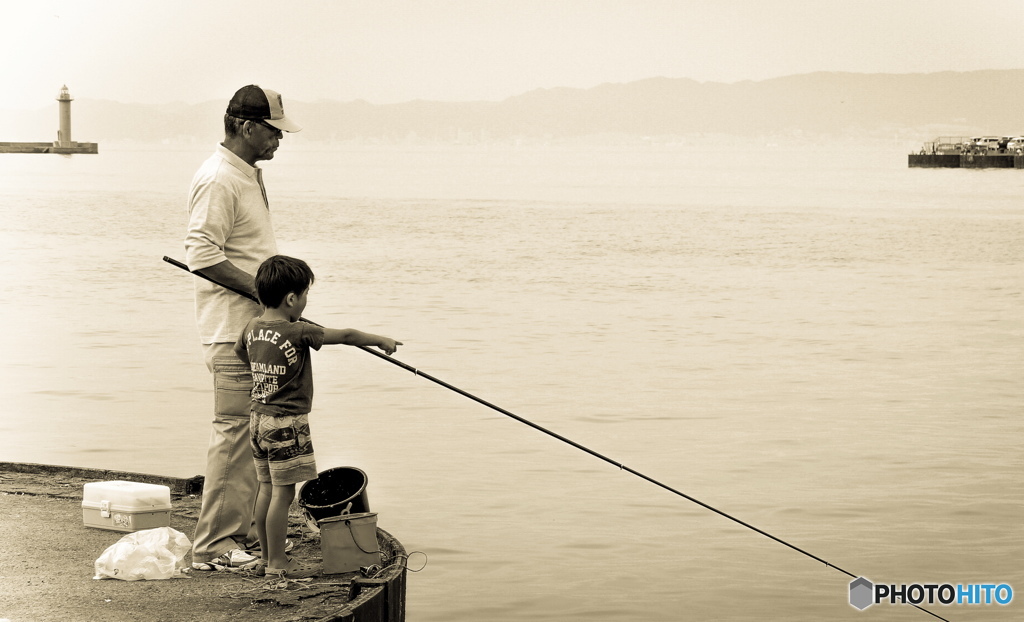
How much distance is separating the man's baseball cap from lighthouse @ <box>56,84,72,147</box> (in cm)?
8432

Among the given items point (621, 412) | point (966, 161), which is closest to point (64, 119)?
point (966, 161)

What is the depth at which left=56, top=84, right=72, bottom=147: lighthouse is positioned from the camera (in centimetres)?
8369

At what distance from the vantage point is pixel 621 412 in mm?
11633

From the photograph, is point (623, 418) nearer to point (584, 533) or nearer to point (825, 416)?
point (825, 416)

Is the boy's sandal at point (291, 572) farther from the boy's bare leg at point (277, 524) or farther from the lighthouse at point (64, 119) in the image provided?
the lighthouse at point (64, 119)

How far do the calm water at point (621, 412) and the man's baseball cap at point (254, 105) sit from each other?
9.33 feet

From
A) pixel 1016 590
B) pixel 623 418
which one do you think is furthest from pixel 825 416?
pixel 1016 590

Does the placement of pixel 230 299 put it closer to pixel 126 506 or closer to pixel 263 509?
pixel 263 509

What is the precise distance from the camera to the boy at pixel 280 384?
429 cm

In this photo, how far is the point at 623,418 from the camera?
11.4 metres

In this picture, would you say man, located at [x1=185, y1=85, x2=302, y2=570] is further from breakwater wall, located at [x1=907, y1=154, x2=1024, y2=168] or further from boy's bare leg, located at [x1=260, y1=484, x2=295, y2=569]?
breakwater wall, located at [x1=907, y1=154, x2=1024, y2=168]

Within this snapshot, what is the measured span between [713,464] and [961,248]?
28220 millimetres

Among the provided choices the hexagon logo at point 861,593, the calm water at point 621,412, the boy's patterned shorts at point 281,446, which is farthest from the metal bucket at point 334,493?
the hexagon logo at point 861,593

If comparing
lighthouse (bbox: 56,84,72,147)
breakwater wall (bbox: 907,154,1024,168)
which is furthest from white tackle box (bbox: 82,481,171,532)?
breakwater wall (bbox: 907,154,1024,168)
